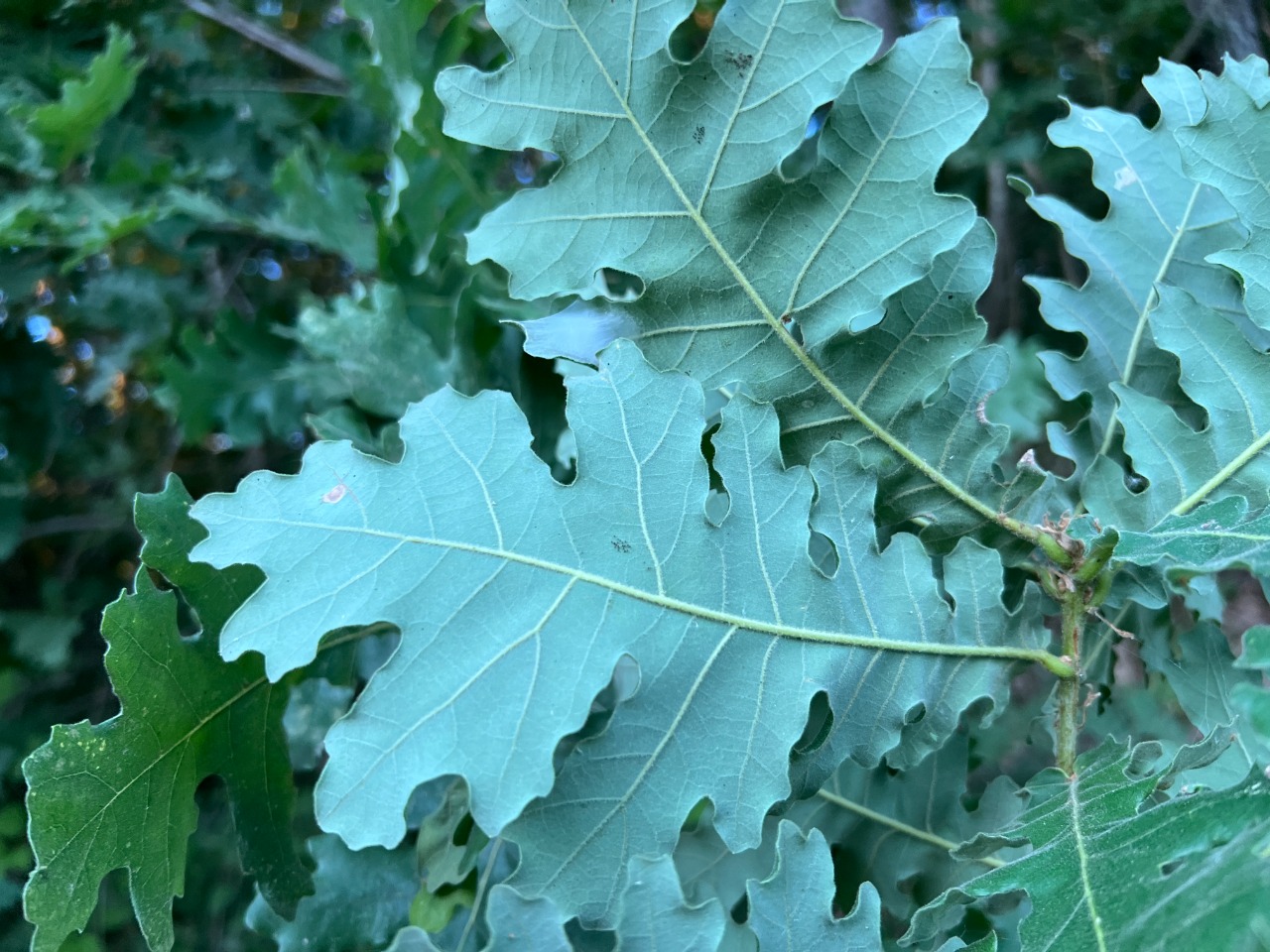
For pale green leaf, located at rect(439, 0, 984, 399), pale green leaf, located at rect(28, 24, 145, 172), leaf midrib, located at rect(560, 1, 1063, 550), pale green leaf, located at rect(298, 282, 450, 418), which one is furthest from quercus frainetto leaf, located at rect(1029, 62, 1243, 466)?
pale green leaf, located at rect(28, 24, 145, 172)

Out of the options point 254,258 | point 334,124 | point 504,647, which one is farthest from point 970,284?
point 254,258

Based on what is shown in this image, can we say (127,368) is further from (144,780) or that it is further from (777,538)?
(777,538)

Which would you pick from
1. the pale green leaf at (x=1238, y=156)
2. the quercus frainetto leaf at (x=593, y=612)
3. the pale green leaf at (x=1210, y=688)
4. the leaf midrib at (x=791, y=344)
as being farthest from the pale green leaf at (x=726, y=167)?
the pale green leaf at (x=1210, y=688)

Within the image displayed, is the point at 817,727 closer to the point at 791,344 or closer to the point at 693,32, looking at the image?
the point at 791,344

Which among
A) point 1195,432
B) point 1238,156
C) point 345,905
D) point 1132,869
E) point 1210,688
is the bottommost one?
point 345,905

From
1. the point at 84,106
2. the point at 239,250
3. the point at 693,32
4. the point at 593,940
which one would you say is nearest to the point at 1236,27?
the point at 693,32

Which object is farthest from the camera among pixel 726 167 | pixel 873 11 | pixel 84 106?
pixel 873 11
